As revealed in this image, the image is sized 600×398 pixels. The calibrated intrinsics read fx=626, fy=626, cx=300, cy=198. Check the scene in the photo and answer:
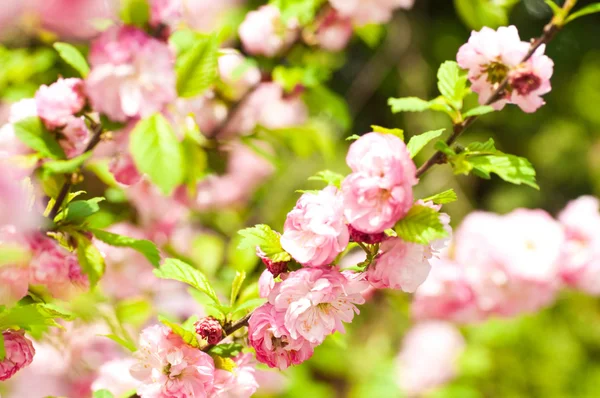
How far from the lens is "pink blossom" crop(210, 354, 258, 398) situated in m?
0.57

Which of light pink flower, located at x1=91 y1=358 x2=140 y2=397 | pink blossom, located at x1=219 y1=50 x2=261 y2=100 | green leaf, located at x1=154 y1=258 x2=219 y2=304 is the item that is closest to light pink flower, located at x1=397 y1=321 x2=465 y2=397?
pink blossom, located at x1=219 y1=50 x2=261 y2=100

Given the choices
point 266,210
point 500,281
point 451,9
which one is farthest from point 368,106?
point 500,281

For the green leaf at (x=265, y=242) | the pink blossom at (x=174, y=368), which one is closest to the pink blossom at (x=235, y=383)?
the pink blossom at (x=174, y=368)

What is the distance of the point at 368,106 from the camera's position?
10.7 feet

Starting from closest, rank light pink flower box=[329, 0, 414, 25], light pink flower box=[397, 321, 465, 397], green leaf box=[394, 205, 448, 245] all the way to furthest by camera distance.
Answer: green leaf box=[394, 205, 448, 245], light pink flower box=[329, 0, 414, 25], light pink flower box=[397, 321, 465, 397]

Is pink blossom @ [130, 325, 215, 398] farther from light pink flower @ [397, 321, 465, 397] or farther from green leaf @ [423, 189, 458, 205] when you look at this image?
light pink flower @ [397, 321, 465, 397]

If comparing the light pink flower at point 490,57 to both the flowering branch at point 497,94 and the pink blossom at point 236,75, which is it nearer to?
the flowering branch at point 497,94

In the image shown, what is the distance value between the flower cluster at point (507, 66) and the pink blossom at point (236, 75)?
42 cm

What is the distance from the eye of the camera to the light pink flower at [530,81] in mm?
591

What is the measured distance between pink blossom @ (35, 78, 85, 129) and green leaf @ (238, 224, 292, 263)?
26 cm

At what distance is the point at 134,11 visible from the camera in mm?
685

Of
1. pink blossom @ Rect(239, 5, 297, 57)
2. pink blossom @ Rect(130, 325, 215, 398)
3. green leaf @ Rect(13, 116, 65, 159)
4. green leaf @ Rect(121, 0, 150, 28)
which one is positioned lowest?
pink blossom @ Rect(130, 325, 215, 398)

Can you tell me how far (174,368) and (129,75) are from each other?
32cm

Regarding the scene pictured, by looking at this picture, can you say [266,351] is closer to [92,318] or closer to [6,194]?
[6,194]
